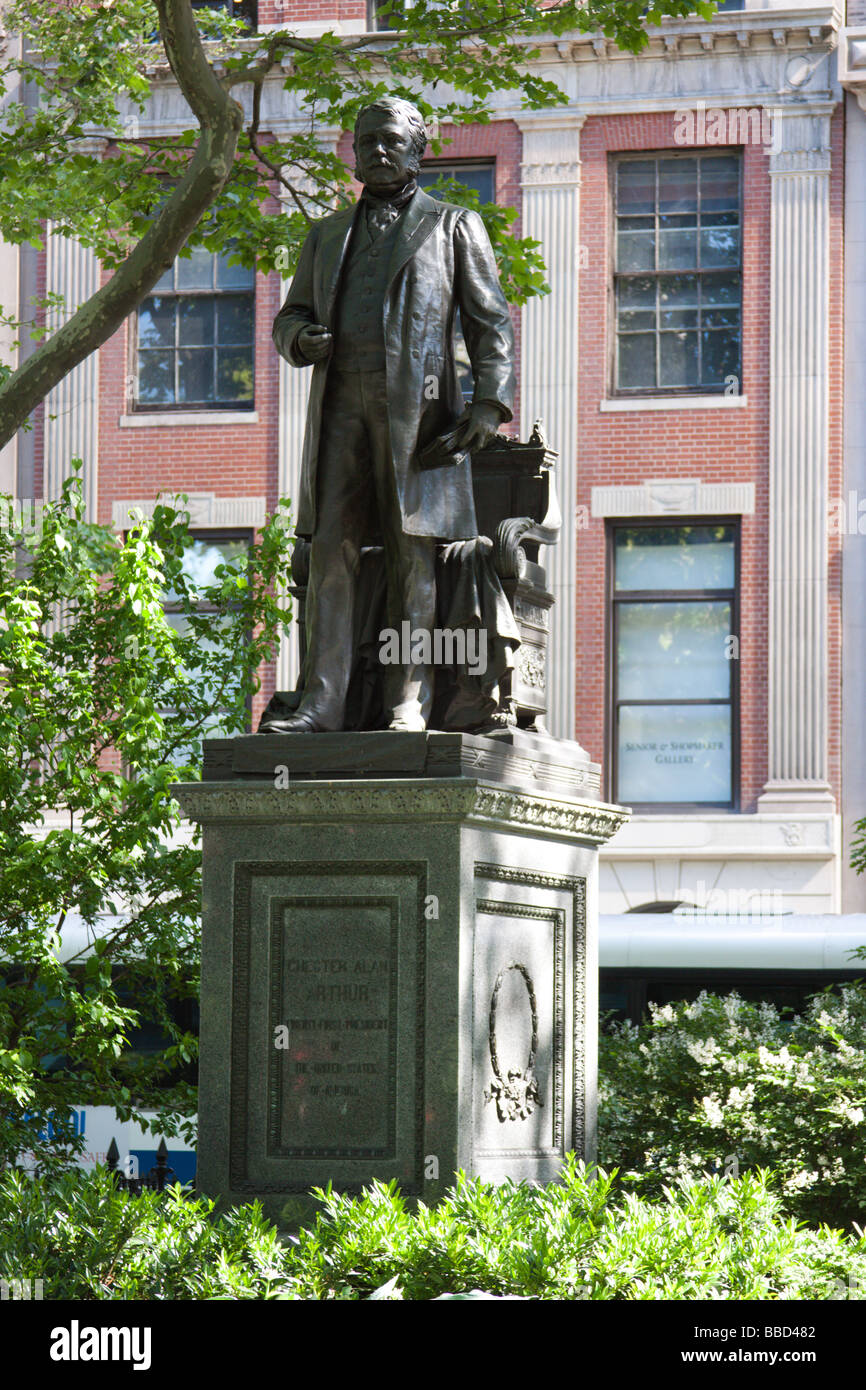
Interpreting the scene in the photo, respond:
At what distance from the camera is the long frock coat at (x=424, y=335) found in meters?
7.89

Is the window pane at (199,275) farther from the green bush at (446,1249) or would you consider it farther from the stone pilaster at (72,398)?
the green bush at (446,1249)

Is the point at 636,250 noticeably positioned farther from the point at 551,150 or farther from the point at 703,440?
the point at 703,440

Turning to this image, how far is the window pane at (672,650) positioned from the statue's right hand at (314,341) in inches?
636

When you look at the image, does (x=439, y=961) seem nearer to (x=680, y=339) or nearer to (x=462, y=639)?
(x=462, y=639)

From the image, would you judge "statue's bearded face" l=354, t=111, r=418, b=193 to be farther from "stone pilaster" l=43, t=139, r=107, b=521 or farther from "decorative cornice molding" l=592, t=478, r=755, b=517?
"stone pilaster" l=43, t=139, r=107, b=521

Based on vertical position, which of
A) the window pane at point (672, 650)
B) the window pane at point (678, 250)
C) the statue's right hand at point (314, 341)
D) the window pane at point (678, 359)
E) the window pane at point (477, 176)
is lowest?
the statue's right hand at point (314, 341)

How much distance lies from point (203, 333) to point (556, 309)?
178 inches

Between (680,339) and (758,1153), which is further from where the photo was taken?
(680,339)

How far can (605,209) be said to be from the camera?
24094mm

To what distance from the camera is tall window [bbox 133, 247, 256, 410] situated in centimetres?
2506

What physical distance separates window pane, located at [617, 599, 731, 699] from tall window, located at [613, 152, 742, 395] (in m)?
2.67

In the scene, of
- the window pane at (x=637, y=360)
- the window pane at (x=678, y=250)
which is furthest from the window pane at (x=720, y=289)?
the window pane at (x=637, y=360)
